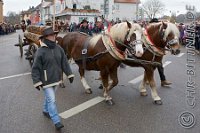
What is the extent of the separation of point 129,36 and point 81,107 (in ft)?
5.96

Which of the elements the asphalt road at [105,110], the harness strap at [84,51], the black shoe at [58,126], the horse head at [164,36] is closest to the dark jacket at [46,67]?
the black shoe at [58,126]

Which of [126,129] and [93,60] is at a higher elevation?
[93,60]

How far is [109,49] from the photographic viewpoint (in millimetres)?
6633

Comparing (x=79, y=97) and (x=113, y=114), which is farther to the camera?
(x=79, y=97)

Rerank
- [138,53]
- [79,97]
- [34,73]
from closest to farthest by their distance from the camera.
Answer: [34,73], [138,53], [79,97]

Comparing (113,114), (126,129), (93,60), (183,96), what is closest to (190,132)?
(126,129)

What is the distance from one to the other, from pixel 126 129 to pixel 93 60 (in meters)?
2.29

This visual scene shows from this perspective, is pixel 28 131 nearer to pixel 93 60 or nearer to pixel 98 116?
pixel 98 116

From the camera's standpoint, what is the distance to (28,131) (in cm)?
531

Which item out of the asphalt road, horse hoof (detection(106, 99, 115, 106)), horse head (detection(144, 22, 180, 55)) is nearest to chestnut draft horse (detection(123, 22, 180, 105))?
horse head (detection(144, 22, 180, 55))

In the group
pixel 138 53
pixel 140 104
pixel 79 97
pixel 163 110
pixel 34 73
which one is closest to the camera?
pixel 34 73

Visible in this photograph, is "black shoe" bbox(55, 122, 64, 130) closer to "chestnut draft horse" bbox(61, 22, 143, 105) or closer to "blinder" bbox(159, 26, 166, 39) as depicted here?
"chestnut draft horse" bbox(61, 22, 143, 105)

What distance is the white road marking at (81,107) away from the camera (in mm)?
6223

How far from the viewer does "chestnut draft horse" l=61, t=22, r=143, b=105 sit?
6.25 meters
